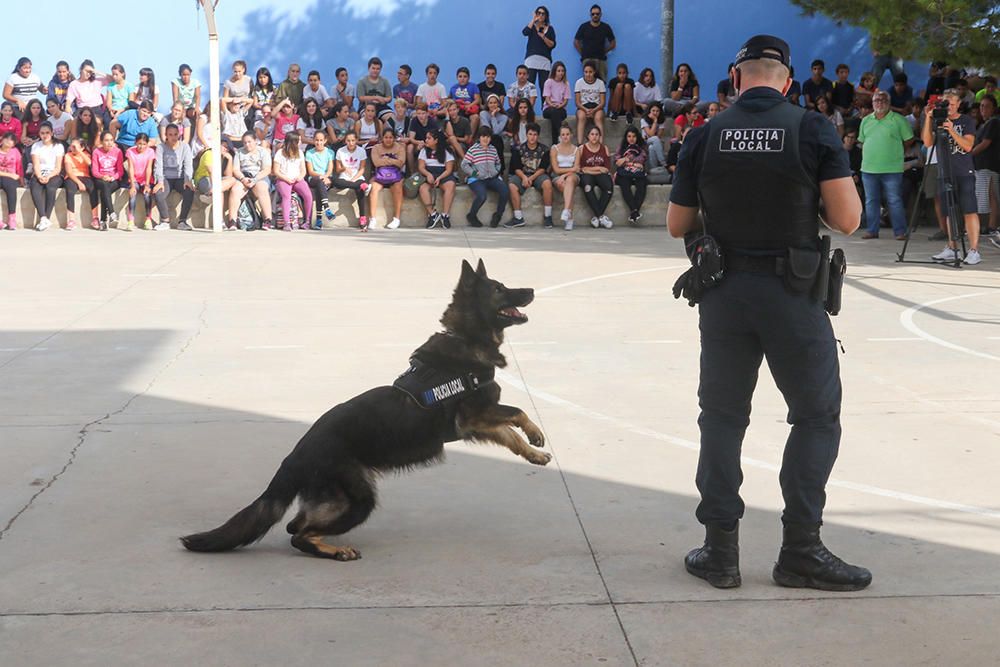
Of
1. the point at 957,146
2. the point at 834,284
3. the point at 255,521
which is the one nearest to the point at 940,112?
the point at 957,146

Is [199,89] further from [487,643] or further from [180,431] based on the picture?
[487,643]

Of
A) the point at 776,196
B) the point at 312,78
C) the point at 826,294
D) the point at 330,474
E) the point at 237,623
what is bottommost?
the point at 237,623

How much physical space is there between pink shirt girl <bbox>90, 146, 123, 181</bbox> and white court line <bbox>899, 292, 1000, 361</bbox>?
11.5 m

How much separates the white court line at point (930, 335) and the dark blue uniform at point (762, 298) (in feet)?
15.0

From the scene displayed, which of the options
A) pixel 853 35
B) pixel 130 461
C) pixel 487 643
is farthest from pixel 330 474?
pixel 853 35

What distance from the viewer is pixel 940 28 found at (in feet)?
49.9

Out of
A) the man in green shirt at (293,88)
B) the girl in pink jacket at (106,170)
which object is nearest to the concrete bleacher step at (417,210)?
the girl in pink jacket at (106,170)

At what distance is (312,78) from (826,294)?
1627 cm

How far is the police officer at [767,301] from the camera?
3814 millimetres

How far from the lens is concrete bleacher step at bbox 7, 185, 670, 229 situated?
17844 millimetres

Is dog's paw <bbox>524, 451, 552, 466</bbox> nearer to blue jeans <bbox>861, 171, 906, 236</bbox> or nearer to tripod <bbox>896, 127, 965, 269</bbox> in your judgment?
tripod <bbox>896, 127, 965, 269</bbox>

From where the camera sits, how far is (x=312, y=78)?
1912 cm

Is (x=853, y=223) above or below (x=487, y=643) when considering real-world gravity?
above

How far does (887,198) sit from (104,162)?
11.0m
